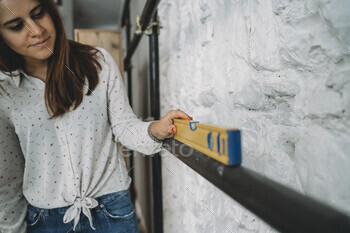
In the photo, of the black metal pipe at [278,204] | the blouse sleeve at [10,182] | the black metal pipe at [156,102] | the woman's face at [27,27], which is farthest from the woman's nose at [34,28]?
the black metal pipe at [278,204]

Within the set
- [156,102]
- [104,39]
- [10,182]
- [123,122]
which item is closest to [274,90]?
[123,122]

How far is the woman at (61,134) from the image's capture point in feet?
2.69

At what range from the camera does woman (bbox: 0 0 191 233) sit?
2.69 ft

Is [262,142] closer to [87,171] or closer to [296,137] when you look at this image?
[296,137]

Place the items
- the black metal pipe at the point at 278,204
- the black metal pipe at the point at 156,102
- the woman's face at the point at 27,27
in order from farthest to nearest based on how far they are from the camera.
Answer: the black metal pipe at the point at 156,102, the woman's face at the point at 27,27, the black metal pipe at the point at 278,204

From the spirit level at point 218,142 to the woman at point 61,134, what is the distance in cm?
39

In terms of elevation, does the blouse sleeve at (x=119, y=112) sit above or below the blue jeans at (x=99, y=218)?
above

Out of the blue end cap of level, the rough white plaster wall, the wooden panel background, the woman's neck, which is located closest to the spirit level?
the blue end cap of level

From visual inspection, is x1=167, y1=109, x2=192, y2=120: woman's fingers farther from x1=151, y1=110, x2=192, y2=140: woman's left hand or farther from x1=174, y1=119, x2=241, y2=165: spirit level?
x1=174, y1=119, x2=241, y2=165: spirit level

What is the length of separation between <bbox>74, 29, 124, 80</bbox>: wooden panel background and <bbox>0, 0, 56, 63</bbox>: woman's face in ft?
2.16

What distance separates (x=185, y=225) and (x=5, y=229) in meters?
0.62

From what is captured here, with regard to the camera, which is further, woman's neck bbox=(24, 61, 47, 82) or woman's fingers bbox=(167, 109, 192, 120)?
woman's neck bbox=(24, 61, 47, 82)

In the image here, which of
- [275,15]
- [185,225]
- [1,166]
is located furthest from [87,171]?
[275,15]

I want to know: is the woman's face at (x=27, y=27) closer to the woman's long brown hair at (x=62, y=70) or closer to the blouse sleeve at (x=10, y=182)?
the woman's long brown hair at (x=62, y=70)
